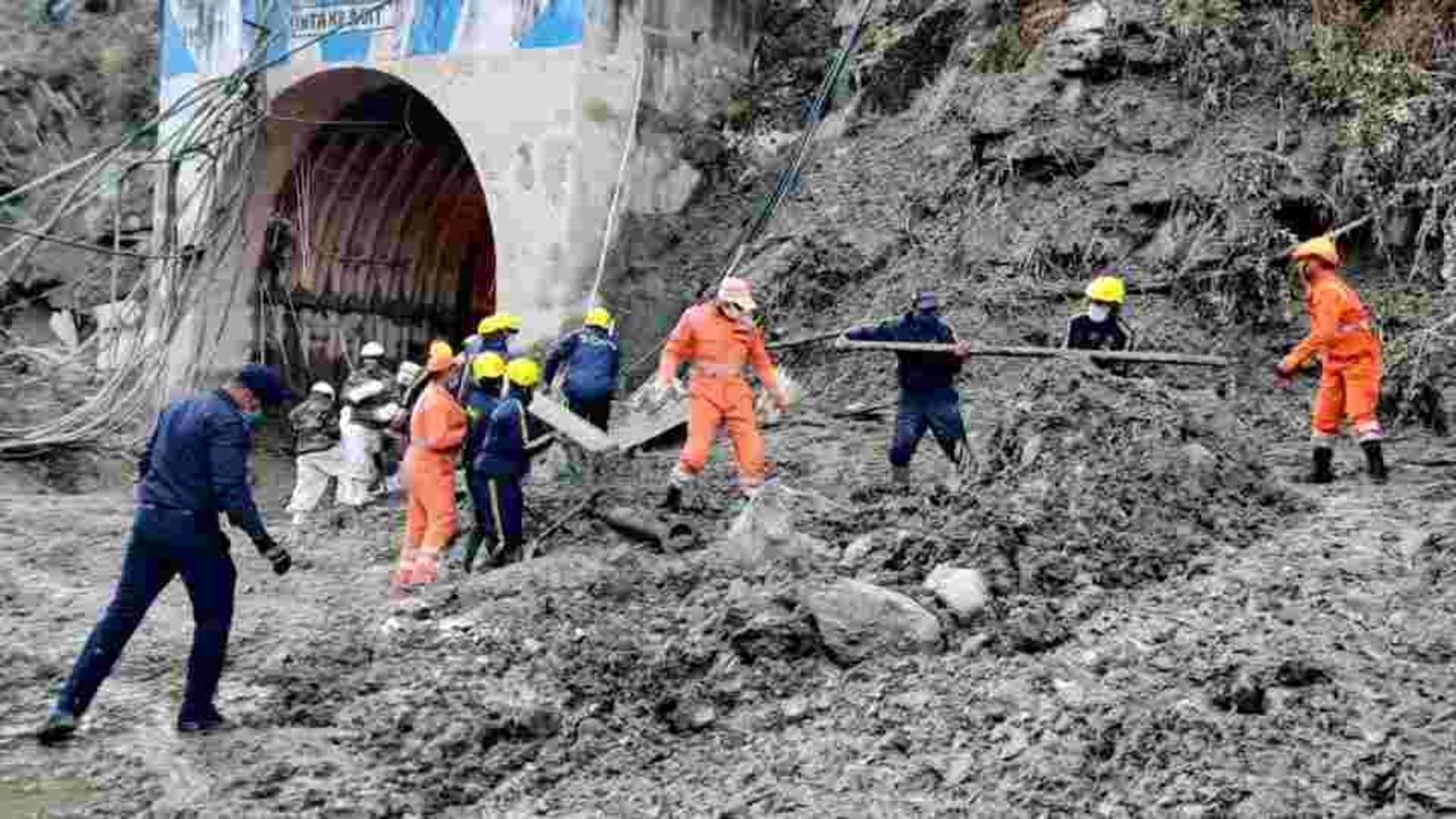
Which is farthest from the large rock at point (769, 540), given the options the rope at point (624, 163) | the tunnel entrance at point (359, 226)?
the tunnel entrance at point (359, 226)

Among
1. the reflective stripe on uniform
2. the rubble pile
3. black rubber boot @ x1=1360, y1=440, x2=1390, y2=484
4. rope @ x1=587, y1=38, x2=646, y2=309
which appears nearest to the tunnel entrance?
A: rope @ x1=587, y1=38, x2=646, y2=309

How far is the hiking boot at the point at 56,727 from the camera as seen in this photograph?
6.05m

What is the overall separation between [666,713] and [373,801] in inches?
46.0

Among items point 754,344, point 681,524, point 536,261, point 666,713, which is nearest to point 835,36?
point 536,261

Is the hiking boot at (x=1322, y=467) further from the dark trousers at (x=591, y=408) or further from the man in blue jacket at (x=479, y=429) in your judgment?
the dark trousers at (x=591, y=408)

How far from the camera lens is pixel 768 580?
21.9 ft

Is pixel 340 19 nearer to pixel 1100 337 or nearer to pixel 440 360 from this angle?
pixel 440 360

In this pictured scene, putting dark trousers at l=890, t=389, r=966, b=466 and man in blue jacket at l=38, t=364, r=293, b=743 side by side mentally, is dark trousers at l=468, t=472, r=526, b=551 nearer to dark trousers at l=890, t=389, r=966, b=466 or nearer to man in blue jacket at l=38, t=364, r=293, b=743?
dark trousers at l=890, t=389, r=966, b=466

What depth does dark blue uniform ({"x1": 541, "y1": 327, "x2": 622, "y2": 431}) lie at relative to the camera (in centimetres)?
1050

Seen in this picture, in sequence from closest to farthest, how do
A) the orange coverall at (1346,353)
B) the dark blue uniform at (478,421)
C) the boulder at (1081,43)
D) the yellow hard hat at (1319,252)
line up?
the orange coverall at (1346,353), the yellow hard hat at (1319,252), the dark blue uniform at (478,421), the boulder at (1081,43)

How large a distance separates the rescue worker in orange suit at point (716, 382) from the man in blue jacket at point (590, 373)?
5.28 ft

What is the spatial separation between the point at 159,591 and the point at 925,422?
4475mm

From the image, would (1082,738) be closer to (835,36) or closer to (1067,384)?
(1067,384)

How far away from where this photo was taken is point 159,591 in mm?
6094
